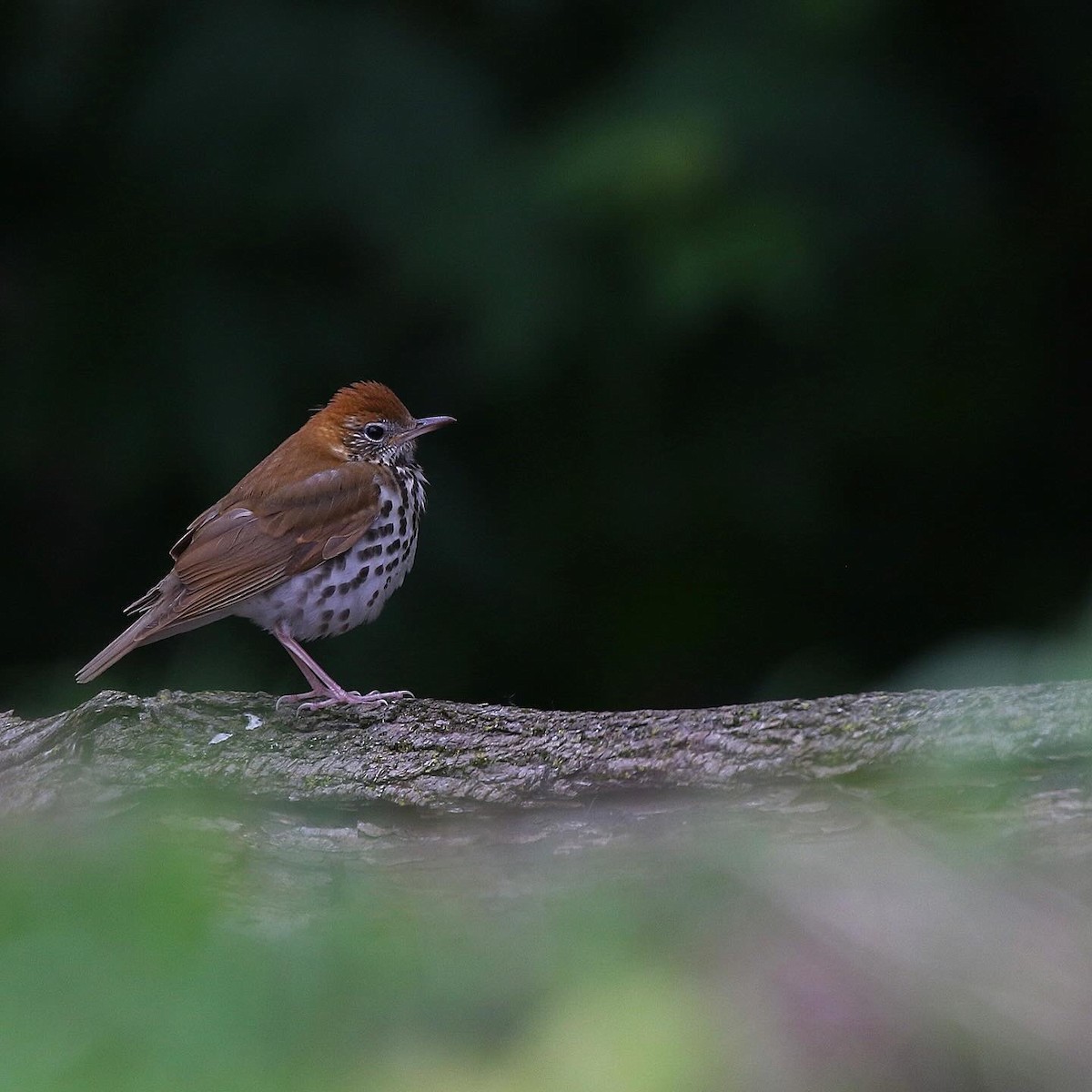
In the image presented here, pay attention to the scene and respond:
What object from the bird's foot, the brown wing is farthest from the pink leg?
the brown wing

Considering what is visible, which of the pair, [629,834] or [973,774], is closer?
[973,774]

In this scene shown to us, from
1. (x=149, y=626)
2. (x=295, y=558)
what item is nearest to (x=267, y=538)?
(x=295, y=558)

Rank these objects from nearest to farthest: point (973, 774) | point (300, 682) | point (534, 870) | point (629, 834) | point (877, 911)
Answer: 1. point (877, 911)
2. point (973, 774)
3. point (534, 870)
4. point (629, 834)
5. point (300, 682)

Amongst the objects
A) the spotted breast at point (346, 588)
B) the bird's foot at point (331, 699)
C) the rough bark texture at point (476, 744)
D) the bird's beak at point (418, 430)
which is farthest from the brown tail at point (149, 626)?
the bird's beak at point (418, 430)

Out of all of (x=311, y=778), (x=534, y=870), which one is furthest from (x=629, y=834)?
(x=311, y=778)

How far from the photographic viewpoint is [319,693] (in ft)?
10.6

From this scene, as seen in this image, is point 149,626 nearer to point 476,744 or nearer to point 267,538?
point 267,538

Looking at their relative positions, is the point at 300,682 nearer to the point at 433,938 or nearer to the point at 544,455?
the point at 544,455

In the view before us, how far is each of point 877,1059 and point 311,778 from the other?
1965 millimetres

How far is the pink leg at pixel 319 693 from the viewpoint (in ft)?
9.61

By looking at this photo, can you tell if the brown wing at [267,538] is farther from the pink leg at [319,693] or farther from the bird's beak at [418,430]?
the bird's beak at [418,430]

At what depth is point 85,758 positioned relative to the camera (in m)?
2.55

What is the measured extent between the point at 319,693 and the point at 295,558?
0.50 meters

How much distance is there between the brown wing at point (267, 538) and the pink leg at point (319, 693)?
20cm
